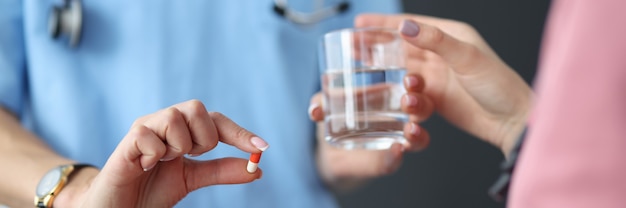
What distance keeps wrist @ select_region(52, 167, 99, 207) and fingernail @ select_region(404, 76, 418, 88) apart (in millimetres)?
443

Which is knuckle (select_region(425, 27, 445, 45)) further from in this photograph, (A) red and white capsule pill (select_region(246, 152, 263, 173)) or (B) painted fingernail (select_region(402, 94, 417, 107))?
(A) red and white capsule pill (select_region(246, 152, 263, 173))

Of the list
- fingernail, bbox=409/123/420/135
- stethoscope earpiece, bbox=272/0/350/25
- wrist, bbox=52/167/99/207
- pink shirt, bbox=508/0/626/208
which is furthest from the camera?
stethoscope earpiece, bbox=272/0/350/25

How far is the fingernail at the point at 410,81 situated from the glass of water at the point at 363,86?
0.09 feet

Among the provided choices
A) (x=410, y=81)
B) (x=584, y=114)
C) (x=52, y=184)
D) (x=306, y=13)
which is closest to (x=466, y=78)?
(x=410, y=81)

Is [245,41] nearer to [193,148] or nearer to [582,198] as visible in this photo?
[193,148]

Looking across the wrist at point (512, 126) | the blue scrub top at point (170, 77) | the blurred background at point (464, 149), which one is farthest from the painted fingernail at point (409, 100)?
the blurred background at point (464, 149)

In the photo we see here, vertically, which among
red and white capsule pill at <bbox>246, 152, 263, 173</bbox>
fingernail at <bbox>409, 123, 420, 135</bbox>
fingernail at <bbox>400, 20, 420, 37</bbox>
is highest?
fingernail at <bbox>400, 20, 420, 37</bbox>

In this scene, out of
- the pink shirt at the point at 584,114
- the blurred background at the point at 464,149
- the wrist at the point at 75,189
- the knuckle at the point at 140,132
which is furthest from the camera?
the blurred background at the point at 464,149

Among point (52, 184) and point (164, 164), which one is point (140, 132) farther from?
point (52, 184)

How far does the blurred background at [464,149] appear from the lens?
205cm

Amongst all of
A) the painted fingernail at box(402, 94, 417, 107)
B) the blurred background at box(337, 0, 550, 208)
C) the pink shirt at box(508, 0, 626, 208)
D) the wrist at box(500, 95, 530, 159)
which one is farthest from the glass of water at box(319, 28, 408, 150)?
the blurred background at box(337, 0, 550, 208)

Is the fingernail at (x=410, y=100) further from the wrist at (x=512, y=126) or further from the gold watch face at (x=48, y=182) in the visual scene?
the gold watch face at (x=48, y=182)

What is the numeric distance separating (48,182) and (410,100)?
494 millimetres

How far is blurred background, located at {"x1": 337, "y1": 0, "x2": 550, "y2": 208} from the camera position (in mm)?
2051
